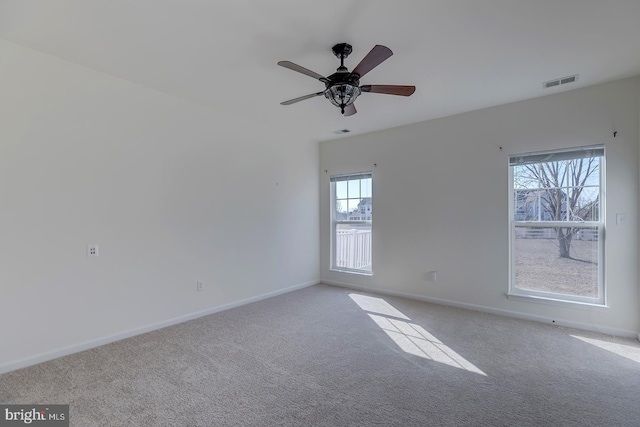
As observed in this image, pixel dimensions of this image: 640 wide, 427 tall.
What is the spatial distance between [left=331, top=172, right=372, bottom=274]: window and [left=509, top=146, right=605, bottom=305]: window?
2.16 metres

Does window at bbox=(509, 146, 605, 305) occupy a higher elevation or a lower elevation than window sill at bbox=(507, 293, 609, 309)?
higher

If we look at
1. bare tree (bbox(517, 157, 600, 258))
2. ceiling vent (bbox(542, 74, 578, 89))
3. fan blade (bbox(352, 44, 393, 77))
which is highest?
ceiling vent (bbox(542, 74, 578, 89))

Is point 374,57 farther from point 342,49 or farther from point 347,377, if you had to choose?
point 347,377

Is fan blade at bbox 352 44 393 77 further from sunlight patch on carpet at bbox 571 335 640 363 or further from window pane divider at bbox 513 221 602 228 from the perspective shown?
sunlight patch on carpet at bbox 571 335 640 363

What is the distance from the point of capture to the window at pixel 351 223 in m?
5.33

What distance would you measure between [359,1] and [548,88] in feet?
8.76

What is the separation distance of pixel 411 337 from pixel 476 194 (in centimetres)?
212

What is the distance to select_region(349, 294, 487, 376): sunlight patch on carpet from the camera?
276 centimetres

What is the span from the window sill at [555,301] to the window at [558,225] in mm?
44

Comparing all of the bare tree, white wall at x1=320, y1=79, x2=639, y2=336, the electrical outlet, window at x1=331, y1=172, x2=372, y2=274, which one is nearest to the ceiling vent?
white wall at x1=320, y1=79, x2=639, y2=336

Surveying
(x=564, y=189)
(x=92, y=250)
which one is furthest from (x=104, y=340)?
(x=564, y=189)

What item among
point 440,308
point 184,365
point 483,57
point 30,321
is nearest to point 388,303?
point 440,308

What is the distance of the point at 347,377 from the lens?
8.16 feet

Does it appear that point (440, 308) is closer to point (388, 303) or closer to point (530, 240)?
point (388, 303)
